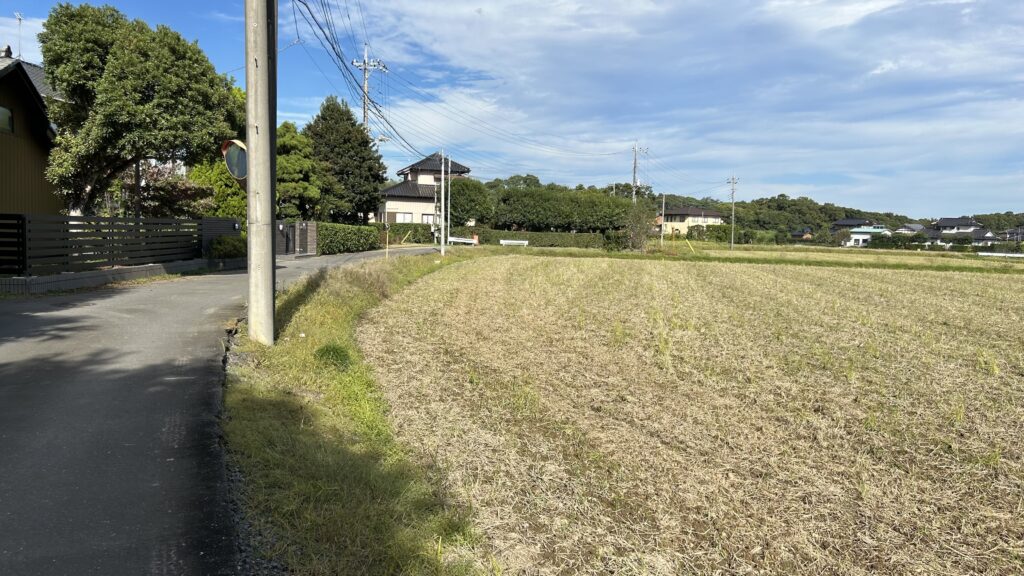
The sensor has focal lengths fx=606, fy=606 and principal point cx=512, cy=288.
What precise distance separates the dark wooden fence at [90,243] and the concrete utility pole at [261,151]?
6392mm

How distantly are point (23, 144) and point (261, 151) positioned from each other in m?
13.1

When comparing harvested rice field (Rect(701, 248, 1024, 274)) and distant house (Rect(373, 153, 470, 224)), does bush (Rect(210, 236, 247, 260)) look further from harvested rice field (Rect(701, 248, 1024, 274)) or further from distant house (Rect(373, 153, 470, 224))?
distant house (Rect(373, 153, 470, 224))

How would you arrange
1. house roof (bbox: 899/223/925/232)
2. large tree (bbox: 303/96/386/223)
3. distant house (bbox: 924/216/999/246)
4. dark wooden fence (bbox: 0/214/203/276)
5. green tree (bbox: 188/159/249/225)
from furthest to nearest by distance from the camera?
house roof (bbox: 899/223/925/232), distant house (bbox: 924/216/999/246), large tree (bbox: 303/96/386/223), green tree (bbox: 188/159/249/225), dark wooden fence (bbox: 0/214/203/276)

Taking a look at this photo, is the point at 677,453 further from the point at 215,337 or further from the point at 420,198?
the point at 420,198

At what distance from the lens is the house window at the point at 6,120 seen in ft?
47.8

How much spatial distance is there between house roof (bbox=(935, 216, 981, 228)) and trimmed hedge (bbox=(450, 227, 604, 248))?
94112 mm

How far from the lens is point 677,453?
177 inches

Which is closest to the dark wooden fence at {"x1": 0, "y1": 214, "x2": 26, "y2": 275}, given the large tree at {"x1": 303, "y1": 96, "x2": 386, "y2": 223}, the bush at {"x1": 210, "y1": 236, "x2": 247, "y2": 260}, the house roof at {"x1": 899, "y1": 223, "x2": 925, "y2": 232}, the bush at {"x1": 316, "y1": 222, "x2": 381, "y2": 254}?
the bush at {"x1": 210, "y1": 236, "x2": 247, "y2": 260}

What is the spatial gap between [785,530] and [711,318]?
841 centimetres

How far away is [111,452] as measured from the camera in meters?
3.83

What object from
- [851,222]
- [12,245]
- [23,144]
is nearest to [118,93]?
[23,144]

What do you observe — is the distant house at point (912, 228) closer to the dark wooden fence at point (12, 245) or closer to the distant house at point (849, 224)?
the distant house at point (849, 224)

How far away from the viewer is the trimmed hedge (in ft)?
174

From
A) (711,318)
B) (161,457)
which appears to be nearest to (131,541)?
(161,457)
